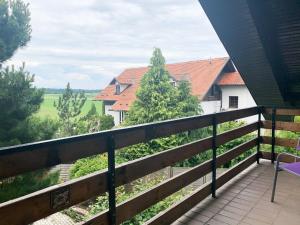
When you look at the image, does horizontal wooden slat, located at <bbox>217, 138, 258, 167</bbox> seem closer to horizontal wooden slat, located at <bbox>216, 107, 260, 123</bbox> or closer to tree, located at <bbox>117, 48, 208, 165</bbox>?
horizontal wooden slat, located at <bbox>216, 107, 260, 123</bbox>

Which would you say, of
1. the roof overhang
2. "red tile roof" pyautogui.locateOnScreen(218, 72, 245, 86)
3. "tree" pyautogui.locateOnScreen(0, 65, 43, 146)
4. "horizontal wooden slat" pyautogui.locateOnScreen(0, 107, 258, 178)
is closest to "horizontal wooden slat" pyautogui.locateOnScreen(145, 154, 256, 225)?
"horizontal wooden slat" pyautogui.locateOnScreen(0, 107, 258, 178)

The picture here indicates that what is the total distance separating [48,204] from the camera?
4.90ft

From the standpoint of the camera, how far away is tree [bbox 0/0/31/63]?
6824mm

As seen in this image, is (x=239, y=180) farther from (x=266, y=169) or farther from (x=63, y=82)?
(x=63, y=82)

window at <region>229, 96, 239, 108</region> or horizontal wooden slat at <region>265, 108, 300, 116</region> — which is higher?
horizontal wooden slat at <region>265, 108, 300, 116</region>

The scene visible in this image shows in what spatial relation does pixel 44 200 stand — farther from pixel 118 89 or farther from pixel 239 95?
pixel 118 89

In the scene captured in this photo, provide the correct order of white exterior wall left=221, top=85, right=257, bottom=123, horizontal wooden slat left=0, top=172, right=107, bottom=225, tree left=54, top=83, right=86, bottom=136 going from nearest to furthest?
horizontal wooden slat left=0, top=172, right=107, bottom=225 < white exterior wall left=221, top=85, right=257, bottom=123 < tree left=54, top=83, right=86, bottom=136

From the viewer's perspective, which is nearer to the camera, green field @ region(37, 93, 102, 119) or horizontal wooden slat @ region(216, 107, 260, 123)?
horizontal wooden slat @ region(216, 107, 260, 123)

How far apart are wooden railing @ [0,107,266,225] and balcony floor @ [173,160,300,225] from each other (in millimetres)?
133

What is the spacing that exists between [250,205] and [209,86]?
700 inches

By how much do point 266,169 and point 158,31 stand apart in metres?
40.3

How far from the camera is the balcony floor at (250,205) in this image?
267 centimetres

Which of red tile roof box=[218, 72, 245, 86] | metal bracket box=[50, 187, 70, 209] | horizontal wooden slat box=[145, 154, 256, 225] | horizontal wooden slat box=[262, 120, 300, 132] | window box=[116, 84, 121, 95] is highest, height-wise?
red tile roof box=[218, 72, 245, 86]

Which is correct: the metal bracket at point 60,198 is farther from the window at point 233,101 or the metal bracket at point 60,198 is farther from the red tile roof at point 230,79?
the window at point 233,101
